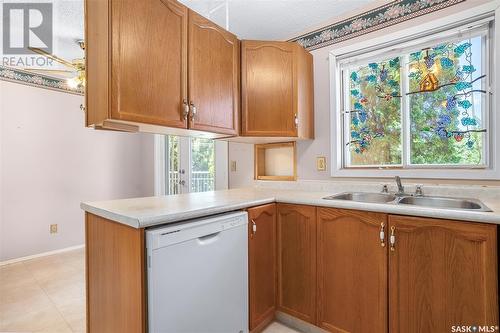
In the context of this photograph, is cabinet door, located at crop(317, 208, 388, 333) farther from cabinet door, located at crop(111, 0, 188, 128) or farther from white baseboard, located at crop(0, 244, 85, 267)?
white baseboard, located at crop(0, 244, 85, 267)

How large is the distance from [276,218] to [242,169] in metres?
1.03

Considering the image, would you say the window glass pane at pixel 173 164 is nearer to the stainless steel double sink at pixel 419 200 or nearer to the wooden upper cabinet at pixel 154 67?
the wooden upper cabinet at pixel 154 67

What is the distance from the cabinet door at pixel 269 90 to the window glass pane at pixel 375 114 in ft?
1.84

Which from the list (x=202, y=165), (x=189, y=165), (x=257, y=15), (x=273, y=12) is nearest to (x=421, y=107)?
(x=273, y=12)

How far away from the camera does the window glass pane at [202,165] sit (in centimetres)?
327

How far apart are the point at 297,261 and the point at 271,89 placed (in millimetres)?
1330

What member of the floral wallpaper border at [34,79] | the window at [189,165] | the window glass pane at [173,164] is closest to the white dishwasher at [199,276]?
the window at [189,165]

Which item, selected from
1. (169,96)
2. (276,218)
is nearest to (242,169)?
(276,218)

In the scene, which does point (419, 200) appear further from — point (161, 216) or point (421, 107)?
point (161, 216)

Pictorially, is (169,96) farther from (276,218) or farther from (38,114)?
(38,114)

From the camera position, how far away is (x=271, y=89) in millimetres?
2082

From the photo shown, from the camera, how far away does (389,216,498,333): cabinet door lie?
1117 millimetres

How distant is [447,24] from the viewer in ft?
5.62

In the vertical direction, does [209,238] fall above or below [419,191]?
below
